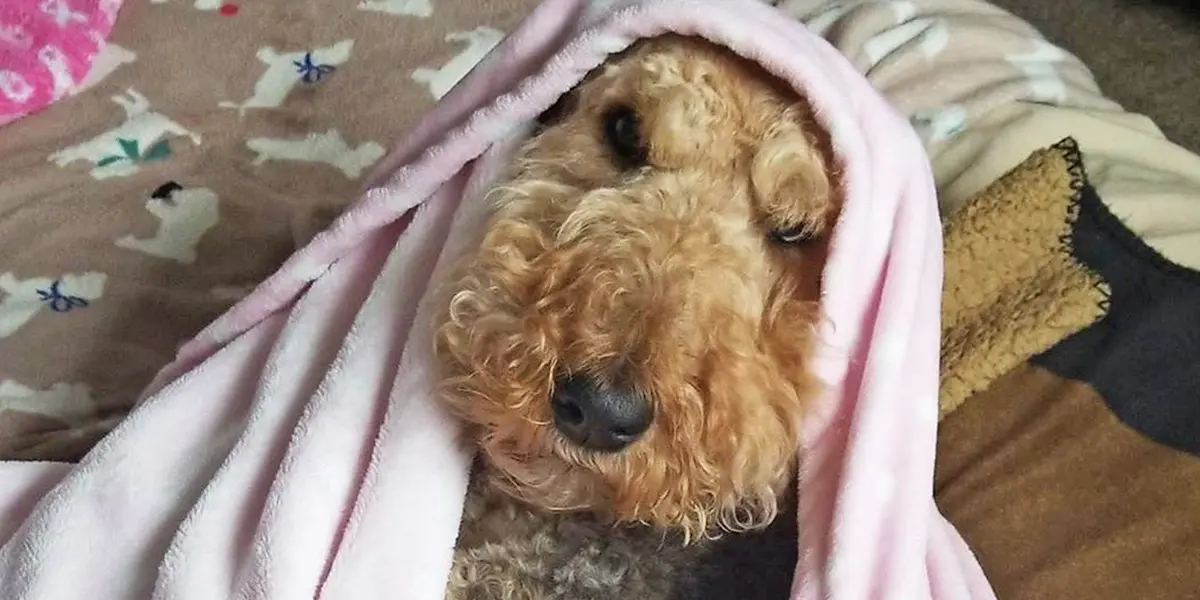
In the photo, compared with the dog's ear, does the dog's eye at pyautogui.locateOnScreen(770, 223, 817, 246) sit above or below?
below

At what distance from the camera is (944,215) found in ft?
5.05

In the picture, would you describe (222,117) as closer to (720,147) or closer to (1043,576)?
(720,147)

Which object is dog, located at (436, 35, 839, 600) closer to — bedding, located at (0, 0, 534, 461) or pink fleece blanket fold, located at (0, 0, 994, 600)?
pink fleece blanket fold, located at (0, 0, 994, 600)

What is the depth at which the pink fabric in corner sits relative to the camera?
2.00 m

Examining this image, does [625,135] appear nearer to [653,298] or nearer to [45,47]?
[653,298]

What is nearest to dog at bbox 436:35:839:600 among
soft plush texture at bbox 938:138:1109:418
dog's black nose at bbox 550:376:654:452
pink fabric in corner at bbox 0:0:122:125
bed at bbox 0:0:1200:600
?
dog's black nose at bbox 550:376:654:452

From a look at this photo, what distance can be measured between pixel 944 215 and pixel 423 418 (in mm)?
703

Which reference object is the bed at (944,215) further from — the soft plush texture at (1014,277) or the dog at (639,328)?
the dog at (639,328)

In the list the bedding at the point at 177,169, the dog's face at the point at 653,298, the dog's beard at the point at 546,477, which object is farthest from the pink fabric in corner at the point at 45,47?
the dog's beard at the point at 546,477

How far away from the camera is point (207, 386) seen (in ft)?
4.51

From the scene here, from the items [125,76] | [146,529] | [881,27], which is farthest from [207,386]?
[881,27]

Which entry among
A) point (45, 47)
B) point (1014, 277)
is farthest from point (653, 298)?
point (45, 47)

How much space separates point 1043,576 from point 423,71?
1.23 metres

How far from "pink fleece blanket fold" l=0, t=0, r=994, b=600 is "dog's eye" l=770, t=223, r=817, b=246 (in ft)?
0.19
